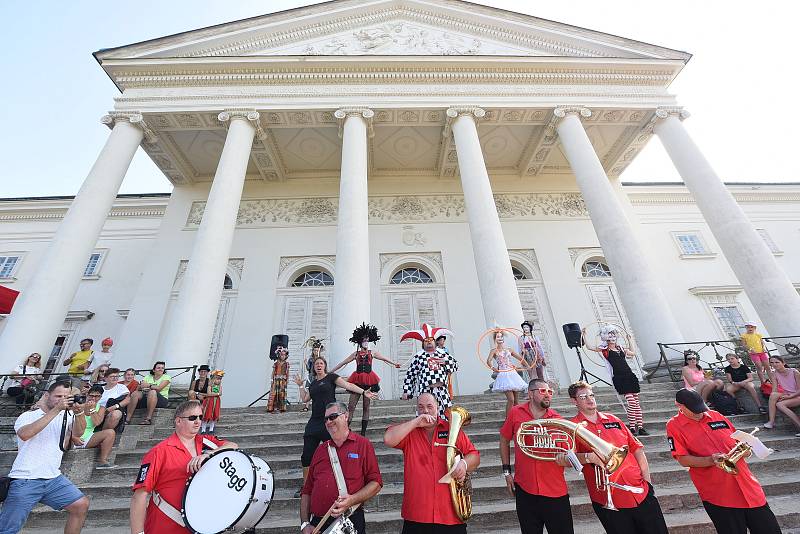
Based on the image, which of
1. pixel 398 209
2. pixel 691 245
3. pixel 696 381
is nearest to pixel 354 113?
pixel 398 209

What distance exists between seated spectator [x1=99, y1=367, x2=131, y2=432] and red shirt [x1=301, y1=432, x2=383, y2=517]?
386 centimetres

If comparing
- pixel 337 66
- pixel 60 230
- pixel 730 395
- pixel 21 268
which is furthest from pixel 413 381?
pixel 21 268

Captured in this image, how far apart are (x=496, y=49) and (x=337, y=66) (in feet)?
17.5

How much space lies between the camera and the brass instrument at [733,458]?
242 centimetres

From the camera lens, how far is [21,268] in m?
13.8

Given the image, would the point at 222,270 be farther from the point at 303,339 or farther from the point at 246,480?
the point at 246,480

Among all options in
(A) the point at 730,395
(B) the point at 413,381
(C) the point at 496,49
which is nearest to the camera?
(B) the point at 413,381

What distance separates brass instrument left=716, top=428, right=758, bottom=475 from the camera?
2.42 m

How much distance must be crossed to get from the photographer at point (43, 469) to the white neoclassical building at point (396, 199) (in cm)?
496

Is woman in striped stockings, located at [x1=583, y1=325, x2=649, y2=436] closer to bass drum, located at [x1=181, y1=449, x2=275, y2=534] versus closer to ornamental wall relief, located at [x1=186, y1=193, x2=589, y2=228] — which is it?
bass drum, located at [x1=181, y1=449, x2=275, y2=534]

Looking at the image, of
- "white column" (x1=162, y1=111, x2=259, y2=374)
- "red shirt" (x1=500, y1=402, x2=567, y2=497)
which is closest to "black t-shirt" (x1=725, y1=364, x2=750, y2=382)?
"red shirt" (x1=500, y1=402, x2=567, y2=497)

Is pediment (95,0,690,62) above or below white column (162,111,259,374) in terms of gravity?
above

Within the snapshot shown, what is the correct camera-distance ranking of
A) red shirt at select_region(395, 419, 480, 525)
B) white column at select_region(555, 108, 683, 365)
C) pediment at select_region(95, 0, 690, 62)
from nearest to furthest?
red shirt at select_region(395, 419, 480, 525) < white column at select_region(555, 108, 683, 365) < pediment at select_region(95, 0, 690, 62)

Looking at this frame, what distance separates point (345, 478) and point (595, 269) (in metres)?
12.7
